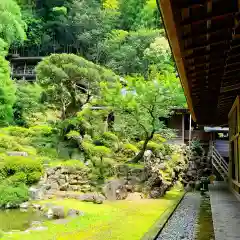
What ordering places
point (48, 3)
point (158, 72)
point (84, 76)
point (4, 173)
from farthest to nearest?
1. point (48, 3)
2. point (158, 72)
3. point (84, 76)
4. point (4, 173)

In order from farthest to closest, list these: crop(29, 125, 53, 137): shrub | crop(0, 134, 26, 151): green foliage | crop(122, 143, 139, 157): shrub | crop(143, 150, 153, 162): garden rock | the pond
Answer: crop(29, 125, 53, 137): shrub
crop(122, 143, 139, 157): shrub
crop(0, 134, 26, 151): green foliage
crop(143, 150, 153, 162): garden rock
the pond

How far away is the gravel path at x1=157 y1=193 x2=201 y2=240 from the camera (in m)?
7.20

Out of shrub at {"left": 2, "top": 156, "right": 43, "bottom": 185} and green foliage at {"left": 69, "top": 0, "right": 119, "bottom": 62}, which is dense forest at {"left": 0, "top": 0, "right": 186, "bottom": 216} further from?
green foliage at {"left": 69, "top": 0, "right": 119, "bottom": 62}

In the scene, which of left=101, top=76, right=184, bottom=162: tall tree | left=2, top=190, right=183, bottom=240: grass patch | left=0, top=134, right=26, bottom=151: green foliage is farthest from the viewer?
left=0, top=134, right=26, bottom=151: green foliage

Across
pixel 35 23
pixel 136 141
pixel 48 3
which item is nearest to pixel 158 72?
pixel 136 141

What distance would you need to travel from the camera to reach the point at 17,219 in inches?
364

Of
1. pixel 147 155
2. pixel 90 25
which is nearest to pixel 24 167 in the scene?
pixel 147 155

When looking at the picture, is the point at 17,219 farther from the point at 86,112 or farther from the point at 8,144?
the point at 86,112

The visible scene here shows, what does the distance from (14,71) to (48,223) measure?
30.6 m

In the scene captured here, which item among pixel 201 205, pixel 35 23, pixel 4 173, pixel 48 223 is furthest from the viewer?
pixel 35 23

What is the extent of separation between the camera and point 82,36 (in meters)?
36.9

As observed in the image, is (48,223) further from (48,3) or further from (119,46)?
(48,3)

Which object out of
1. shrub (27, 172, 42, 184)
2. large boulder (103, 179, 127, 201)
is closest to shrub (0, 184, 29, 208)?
shrub (27, 172, 42, 184)

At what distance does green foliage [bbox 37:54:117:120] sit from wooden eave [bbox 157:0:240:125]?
12321 mm
